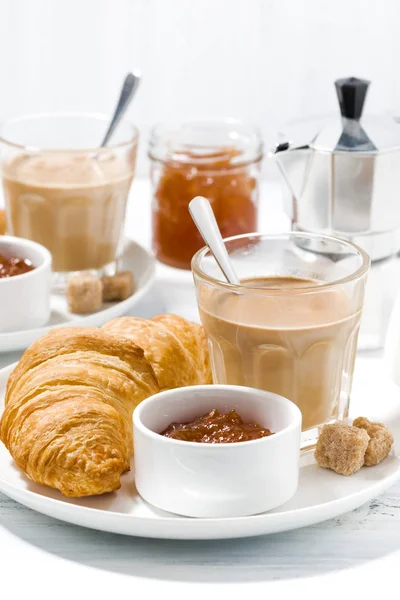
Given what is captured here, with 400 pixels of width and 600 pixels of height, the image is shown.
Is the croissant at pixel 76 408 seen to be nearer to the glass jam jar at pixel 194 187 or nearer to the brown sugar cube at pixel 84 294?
the brown sugar cube at pixel 84 294

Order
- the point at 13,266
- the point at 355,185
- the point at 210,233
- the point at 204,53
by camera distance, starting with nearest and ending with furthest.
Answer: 1. the point at 210,233
2. the point at 355,185
3. the point at 13,266
4. the point at 204,53

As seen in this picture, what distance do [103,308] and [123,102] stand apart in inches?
17.4

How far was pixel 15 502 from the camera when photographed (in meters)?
1.16

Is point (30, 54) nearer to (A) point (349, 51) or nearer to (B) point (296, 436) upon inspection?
(A) point (349, 51)

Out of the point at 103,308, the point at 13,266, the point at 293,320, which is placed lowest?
the point at 103,308

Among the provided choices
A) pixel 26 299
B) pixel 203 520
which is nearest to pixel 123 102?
pixel 26 299

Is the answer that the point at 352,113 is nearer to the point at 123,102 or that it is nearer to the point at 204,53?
the point at 123,102

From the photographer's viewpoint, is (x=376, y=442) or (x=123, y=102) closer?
(x=376, y=442)

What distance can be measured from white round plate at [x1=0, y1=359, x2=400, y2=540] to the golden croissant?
0.08 feet

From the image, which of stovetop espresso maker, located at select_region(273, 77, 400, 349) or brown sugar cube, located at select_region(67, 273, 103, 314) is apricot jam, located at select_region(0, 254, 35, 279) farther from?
stovetop espresso maker, located at select_region(273, 77, 400, 349)

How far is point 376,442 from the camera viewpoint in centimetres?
117

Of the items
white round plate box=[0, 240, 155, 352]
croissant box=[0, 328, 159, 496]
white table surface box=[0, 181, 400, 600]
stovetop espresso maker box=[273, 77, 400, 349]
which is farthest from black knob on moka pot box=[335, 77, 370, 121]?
white table surface box=[0, 181, 400, 600]

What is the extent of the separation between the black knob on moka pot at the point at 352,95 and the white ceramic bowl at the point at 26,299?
55 cm

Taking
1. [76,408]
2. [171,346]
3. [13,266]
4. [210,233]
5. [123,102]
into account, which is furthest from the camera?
[123,102]
